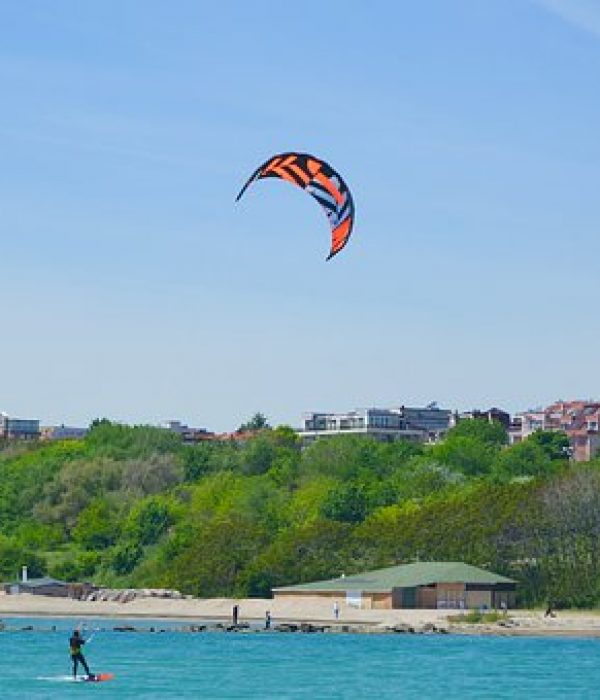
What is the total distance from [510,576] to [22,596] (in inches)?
1115

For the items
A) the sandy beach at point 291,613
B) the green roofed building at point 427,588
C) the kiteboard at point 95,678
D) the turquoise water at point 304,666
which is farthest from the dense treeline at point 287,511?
the kiteboard at point 95,678

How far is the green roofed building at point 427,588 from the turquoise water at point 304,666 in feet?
28.3

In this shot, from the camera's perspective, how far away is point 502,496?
96.5 metres

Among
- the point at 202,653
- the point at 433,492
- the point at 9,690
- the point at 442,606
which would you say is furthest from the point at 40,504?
the point at 9,690

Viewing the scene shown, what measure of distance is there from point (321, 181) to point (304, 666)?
21328 mm

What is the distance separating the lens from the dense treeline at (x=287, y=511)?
9312 cm

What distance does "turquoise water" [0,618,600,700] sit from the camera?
53094 mm

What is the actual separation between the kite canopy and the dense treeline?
1846 inches

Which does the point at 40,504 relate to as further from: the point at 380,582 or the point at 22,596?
the point at 380,582

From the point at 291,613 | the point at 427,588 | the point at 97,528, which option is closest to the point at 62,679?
the point at 291,613

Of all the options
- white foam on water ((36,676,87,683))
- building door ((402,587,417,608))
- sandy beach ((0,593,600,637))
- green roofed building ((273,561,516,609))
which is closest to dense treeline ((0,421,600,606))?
green roofed building ((273,561,516,609))

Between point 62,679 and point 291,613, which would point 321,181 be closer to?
point 62,679

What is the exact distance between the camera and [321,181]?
45.4 metres

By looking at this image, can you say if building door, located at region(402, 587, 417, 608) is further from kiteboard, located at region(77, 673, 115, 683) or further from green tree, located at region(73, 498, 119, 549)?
kiteboard, located at region(77, 673, 115, 683)
